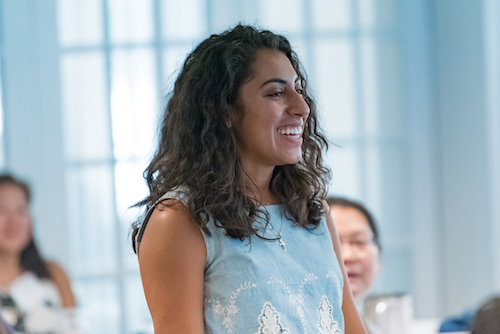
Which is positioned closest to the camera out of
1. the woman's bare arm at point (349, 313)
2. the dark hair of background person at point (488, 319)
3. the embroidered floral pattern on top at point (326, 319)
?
the embroidered floral pattern on top at point (326, 319)

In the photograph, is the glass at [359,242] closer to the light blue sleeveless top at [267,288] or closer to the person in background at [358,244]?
the person in background at [358,244]

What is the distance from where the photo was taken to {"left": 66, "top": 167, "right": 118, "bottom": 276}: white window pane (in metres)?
3.54

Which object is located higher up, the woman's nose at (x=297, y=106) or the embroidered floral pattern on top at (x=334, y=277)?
the woman's nose at (x=297, y=106)

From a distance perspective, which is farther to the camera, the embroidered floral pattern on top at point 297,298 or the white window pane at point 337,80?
the white window pane at point 337,80

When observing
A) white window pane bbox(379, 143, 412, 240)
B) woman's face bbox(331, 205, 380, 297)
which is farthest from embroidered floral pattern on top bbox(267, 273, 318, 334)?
white window pane bbox(379, 143, 412, 240)

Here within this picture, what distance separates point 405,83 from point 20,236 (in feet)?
7.52

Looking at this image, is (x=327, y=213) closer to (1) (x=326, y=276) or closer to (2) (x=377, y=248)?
(1) (x=326, y=276)

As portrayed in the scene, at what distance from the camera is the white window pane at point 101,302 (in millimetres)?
3566

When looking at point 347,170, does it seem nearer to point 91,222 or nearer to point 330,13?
point 330,13

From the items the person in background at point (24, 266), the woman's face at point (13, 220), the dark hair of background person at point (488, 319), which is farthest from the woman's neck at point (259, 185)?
the woman's face at point (13, 220)

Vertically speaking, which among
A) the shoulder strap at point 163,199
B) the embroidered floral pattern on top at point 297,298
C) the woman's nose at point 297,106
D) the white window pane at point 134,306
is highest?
the woman's nose at point 297,106

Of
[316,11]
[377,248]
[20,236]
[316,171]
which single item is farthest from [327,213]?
[316,11]

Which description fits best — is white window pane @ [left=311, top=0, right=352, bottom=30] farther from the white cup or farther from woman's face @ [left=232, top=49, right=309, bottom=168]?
woman's face @ [left=232, top=49, right=309, bottom=168]

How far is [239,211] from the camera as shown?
44.8 inches
